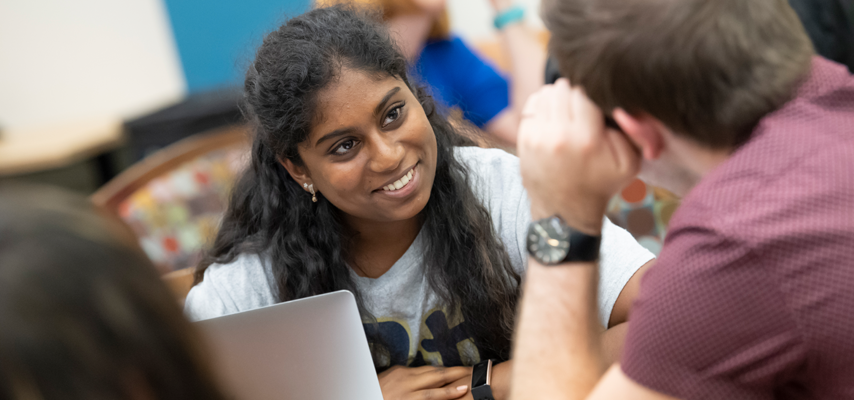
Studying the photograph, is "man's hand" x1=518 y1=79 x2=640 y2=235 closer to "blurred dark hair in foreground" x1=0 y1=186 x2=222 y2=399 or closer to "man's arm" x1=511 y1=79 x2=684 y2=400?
"man's arm" x1=511 y1=79 x2=684 y2=400

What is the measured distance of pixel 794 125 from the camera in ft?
2.00

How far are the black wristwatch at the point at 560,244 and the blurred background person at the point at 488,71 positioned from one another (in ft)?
3.46

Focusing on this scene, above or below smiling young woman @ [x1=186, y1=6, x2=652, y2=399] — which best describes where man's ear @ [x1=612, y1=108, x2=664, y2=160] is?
above

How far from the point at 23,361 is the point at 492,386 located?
817 millimetres

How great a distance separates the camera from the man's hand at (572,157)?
780 mm

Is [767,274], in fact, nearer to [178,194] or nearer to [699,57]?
[699,57]

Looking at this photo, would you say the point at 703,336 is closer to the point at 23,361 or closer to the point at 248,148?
the point at 23,361

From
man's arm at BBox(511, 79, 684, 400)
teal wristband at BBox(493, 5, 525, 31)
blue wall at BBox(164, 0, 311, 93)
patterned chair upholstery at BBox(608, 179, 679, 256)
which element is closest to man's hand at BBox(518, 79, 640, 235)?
man's arm at BBox(511, 79, 684, 400)

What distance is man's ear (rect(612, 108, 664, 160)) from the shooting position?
2.22ft

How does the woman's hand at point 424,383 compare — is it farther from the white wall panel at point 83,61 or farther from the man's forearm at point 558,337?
the white wall panel at point 83,61

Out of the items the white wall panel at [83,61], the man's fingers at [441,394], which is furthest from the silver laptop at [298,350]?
the white wall panel at [83,61]

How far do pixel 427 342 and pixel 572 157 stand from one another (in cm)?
56

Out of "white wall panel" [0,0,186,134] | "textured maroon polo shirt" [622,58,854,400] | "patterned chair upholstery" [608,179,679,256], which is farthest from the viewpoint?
"white wall panel" [0,0,186,134]

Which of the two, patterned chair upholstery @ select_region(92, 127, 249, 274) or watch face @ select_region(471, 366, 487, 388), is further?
patterned chair upholstery @ select_region(92, 127, 249, 274)
